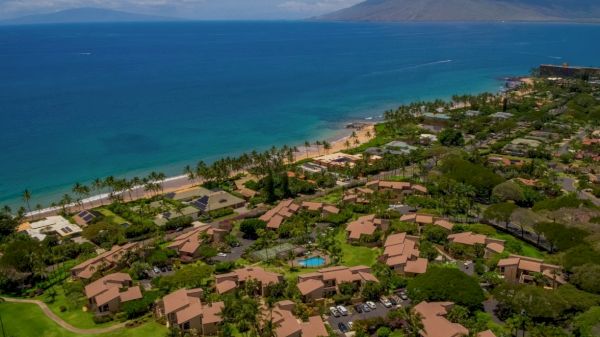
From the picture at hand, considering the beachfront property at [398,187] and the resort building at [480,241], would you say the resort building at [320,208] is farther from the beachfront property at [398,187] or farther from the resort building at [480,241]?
the resort building at [480,241]

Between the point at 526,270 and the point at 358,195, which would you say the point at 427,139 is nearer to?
the point at 358,195

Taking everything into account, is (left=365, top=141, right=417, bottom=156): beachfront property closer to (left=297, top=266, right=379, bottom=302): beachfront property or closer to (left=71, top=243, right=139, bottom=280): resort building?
(left=297, top=266, right=379, bottom=302): beachfront property

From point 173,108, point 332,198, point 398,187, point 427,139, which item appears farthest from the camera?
point 173,108

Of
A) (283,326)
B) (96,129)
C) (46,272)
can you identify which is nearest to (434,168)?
(283,326)

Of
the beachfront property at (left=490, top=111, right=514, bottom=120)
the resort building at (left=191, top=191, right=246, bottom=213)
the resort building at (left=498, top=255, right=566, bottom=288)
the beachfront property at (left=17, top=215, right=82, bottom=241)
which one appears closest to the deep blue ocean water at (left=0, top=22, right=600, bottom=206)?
the beachfront property at (left=17, top=215, right=82, bottom=241)

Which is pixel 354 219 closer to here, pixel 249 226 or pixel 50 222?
pixel 249 226

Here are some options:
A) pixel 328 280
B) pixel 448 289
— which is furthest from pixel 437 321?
pixel 328 280
